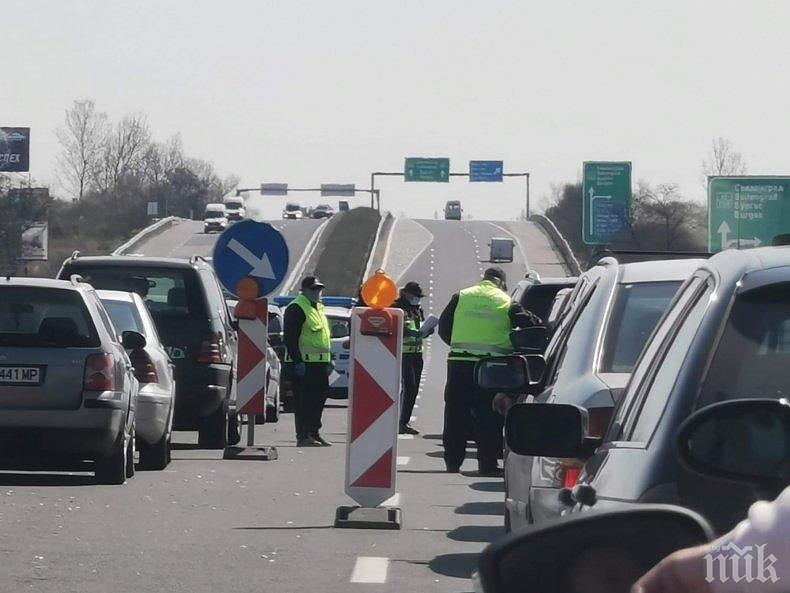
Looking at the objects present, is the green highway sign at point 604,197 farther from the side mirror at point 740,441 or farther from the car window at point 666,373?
the side mirror at point 740,441

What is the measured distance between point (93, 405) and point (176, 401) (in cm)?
494

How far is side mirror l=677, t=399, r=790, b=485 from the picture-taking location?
294cm

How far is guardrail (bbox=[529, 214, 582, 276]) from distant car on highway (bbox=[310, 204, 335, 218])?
883 inches

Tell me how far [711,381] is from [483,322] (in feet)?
41.3

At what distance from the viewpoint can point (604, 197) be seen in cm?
5619

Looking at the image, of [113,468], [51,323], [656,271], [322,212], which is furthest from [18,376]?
[322,212]

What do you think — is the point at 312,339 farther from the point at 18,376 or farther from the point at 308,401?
the point at 18,376

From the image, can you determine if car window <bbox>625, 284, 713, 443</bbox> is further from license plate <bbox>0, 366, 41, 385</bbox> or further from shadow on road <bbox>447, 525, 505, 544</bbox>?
license plate <bbox>0, 366, 41, 385</bbox>

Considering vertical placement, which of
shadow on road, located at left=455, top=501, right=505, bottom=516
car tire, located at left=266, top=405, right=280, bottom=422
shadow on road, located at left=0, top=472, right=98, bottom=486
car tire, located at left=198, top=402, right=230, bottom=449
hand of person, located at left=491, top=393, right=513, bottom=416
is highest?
hand of person, located at left=491, top=393, right=513, bottom=416

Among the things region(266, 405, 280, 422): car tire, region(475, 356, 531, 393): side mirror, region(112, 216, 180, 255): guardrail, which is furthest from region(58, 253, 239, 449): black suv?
region(112, 216, 180, 255): guardrail

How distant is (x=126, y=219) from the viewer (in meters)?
153

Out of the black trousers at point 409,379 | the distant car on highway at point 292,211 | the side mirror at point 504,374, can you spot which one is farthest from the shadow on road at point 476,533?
the distant car on highway at point 292,211

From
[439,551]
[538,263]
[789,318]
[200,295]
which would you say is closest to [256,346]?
[200,295]

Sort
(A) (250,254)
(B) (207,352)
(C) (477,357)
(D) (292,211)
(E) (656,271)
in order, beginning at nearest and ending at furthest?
(E) (656,271), (C) (477,357), (A) (250,254), (B) (207,352), (D) (292,211)
